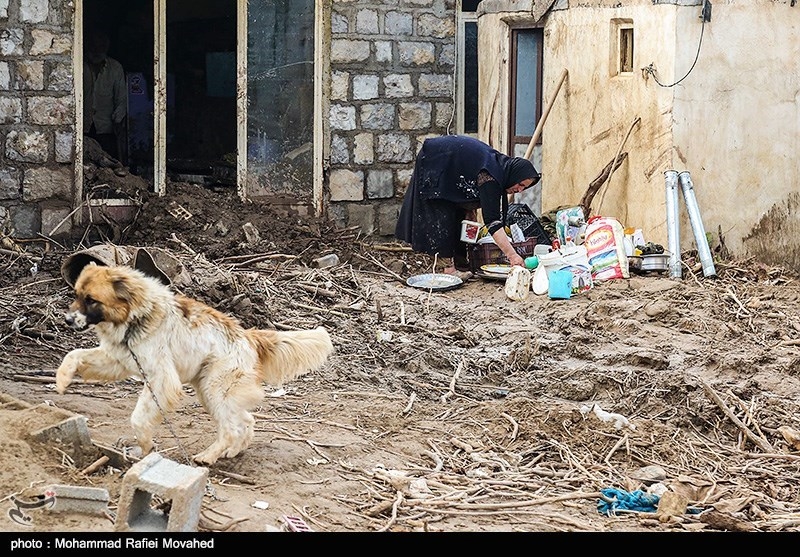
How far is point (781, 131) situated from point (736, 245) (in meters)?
1.15

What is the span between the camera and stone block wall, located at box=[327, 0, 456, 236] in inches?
474

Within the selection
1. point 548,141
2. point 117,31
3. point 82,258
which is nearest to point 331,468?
point 82,258

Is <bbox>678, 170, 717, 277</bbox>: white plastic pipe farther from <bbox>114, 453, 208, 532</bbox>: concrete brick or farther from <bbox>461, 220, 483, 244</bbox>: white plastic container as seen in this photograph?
<bbox>114, 453, 208, 532</bbox>: concrete brick

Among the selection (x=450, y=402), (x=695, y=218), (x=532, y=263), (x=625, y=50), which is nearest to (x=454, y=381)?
(x=450, y=402)

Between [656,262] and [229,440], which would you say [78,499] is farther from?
[656,262]

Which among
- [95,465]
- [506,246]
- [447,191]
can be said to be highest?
[447,191]

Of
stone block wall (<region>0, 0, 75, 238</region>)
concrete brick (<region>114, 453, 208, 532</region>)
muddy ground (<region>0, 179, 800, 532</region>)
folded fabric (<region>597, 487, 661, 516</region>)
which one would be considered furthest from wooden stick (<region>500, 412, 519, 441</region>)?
stone block wall (<region>0, 0, 75, 238</region>)

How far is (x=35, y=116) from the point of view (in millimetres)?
10875

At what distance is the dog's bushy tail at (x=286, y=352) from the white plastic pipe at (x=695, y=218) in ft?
18.1

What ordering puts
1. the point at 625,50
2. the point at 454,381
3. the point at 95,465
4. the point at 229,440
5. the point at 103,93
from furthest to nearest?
the point at 103,93, the point at 625,50, the point at 454,381, the point at 229,440, the point at 95,465

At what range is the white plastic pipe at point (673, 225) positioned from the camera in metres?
10.5

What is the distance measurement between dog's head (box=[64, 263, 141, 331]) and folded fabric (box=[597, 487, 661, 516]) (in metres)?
2.45

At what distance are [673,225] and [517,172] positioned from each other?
1489mm

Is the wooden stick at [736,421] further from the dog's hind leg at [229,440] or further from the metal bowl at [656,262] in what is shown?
the metal bowl at [656,262]
